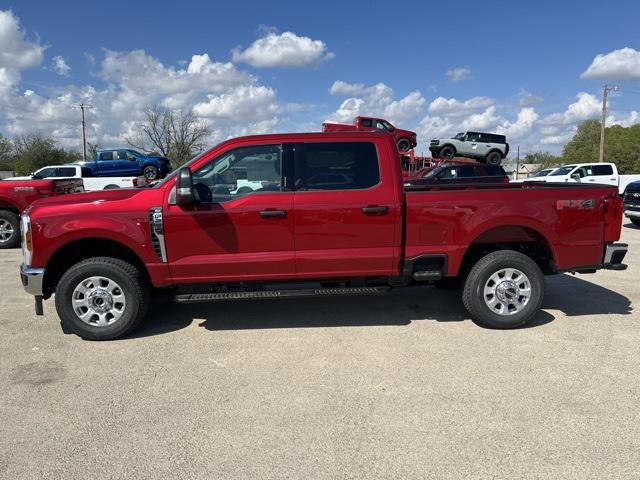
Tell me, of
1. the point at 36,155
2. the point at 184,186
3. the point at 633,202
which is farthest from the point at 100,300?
the point at 36,155

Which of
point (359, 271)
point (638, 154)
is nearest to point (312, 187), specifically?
point (359, 271)

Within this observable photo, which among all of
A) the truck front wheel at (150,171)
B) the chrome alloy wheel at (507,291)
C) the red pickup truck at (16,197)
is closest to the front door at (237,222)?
the chrome alloy wheel at (507,291)

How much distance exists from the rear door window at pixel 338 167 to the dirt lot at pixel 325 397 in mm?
1502

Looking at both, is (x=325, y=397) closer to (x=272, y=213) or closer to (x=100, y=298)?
(x=272, y=213)

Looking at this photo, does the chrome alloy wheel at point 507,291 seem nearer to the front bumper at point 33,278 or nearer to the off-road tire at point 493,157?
the front bumper at point 33,278

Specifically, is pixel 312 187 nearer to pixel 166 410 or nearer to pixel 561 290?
pixel 166 410

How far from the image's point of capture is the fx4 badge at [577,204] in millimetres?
4707

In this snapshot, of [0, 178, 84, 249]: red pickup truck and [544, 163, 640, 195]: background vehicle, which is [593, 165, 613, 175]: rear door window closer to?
[544, 163, 640, 195]: background vehicle

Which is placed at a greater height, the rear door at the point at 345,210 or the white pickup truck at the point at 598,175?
the white pickup truck at the point at 598,175

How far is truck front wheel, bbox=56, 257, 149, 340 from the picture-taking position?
4.46 metres

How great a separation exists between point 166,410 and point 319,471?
4.19 feet

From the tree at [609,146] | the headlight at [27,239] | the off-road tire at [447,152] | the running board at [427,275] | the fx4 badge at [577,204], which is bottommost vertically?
the running board at [427,275]

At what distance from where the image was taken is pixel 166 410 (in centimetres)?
327

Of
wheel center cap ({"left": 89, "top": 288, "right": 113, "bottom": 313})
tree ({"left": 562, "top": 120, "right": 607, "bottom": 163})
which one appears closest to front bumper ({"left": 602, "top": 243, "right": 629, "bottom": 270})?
wheel center cap ({"left": 89, "top": 288, "right": 113, "bottom": 313})
